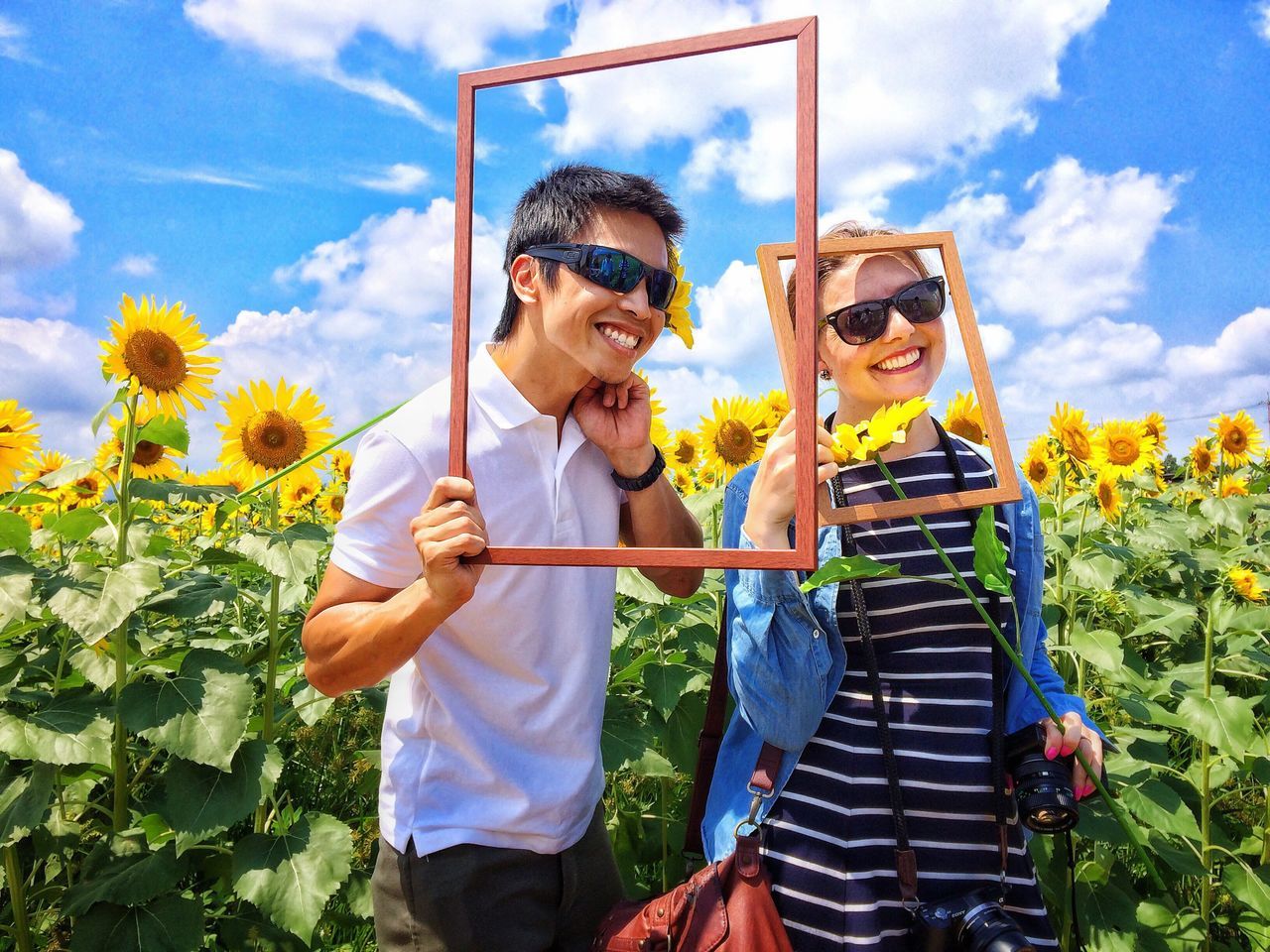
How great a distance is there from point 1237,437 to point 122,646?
548cm

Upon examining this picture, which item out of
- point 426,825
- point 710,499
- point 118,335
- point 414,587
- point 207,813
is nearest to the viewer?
point 414,587

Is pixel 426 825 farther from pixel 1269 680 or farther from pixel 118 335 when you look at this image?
pixel 1269 680

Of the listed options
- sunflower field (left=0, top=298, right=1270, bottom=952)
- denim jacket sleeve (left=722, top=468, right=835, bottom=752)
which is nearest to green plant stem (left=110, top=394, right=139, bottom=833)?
sunflower field (left=0, top=298, right=1270, bottom=952)

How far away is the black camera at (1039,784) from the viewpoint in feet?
5.18

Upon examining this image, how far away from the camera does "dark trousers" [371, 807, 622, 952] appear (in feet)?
5.64

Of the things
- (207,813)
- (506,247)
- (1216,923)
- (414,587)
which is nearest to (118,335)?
(207,813)

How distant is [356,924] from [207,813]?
77cm

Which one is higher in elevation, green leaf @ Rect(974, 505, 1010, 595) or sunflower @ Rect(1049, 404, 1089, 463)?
sunflower @ Rect(1049, 404, 1089, 463)

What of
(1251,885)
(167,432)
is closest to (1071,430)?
(1251,885)

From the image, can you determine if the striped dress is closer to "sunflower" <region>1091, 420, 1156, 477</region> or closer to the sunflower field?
the sunflower field

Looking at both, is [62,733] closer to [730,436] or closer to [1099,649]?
[730,436]

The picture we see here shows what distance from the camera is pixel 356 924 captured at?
279 centimetres

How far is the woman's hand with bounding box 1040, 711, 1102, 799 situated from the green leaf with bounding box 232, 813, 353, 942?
5.43 feet

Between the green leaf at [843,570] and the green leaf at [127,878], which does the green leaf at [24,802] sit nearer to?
the green leaf at [127,878]
